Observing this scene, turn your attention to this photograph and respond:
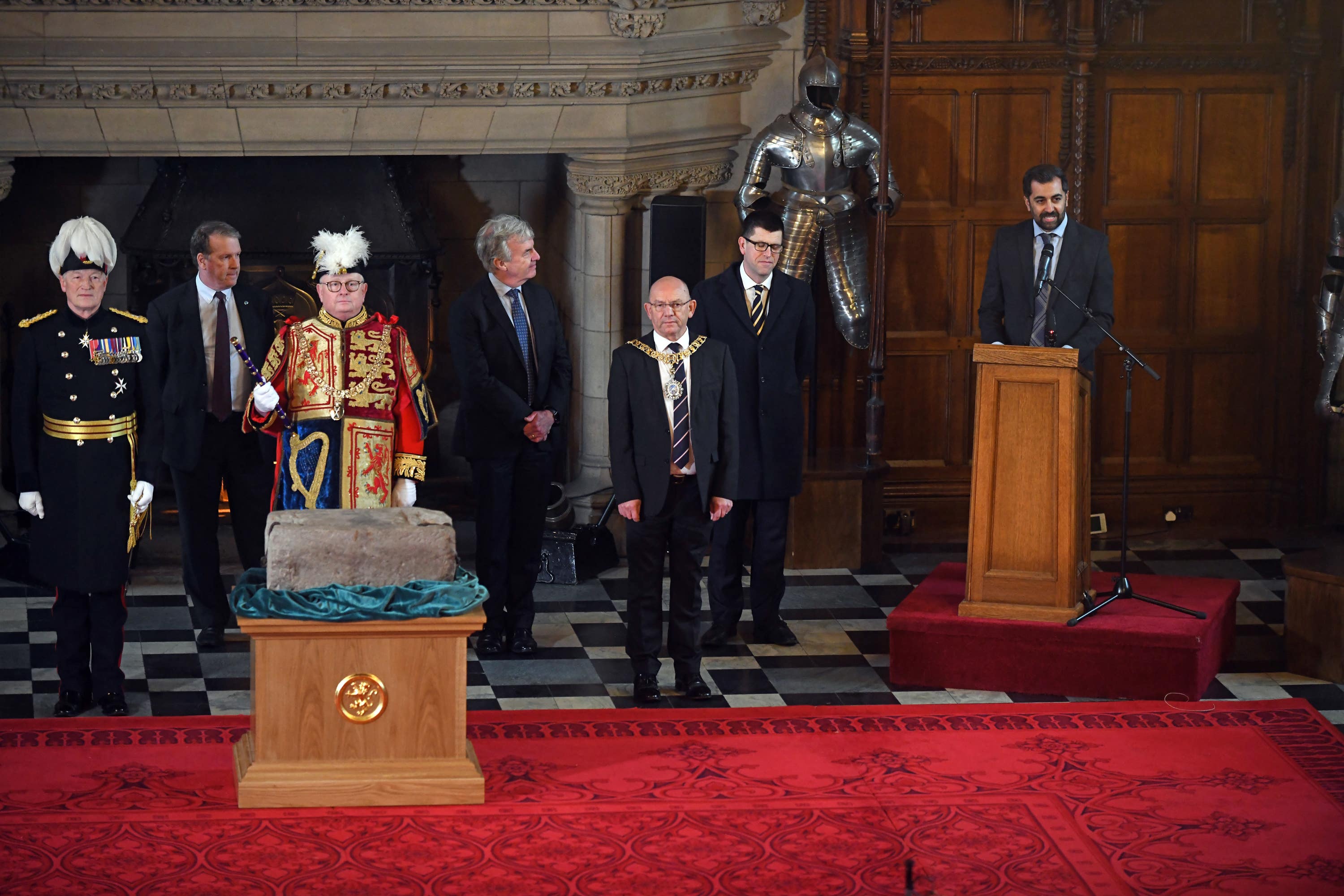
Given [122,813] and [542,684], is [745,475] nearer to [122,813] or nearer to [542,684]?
[542,684]

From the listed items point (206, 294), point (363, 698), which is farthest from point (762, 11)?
point (363, 698)

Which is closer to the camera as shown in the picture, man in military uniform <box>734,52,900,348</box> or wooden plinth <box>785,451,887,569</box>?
man in military uniform <box>734,52,900,348</box>

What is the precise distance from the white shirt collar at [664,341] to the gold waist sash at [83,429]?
1609mm

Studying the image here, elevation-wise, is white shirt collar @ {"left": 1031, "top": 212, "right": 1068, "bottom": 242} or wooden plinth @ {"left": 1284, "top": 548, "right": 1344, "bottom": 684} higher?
white shirt collar @ {"left": 1031, "top": 212, "right": 1068, "bottom": 242}

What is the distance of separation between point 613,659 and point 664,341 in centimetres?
125

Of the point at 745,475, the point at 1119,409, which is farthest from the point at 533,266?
the point at 1119,409

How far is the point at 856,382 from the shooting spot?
27.1ft

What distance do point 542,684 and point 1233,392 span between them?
3.84 metres

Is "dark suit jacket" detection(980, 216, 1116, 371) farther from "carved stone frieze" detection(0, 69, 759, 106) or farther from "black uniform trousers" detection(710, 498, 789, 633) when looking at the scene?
"carved stone frieze" detection(0, 69, 759, 106)

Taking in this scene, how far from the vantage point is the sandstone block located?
506cm

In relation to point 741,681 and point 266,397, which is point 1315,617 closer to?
point 741,681

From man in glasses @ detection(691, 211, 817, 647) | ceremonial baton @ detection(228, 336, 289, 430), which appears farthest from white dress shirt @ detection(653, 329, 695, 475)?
ceremonial baton @ detection(228, 336, 289, 430)

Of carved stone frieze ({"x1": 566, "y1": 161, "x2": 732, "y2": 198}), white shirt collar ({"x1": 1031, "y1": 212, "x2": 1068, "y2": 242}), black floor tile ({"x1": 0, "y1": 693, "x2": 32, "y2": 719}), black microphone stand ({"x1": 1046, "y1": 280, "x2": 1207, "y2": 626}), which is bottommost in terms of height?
black floor tile ({"x1": 0, "y1": 693, "x2": 32, "y2": 719})

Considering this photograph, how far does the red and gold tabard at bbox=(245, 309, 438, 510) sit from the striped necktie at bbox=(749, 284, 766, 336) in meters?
1.23
